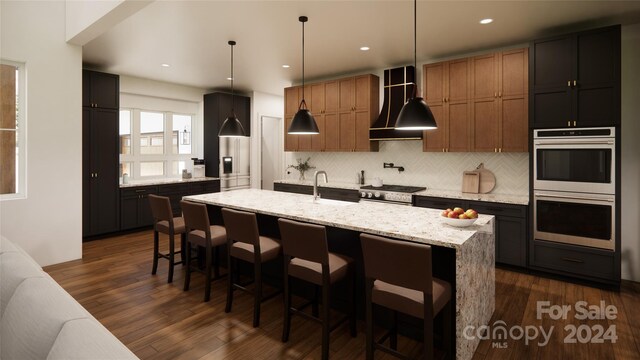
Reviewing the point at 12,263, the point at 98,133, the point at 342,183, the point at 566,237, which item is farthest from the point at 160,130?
the point at 566,237

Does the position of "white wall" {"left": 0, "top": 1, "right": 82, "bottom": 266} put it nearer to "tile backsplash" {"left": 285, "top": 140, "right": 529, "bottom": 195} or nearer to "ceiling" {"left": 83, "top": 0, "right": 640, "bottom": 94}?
"ceiling" {"left": 83, "top": 0, "right": 640, "bottom": 94}

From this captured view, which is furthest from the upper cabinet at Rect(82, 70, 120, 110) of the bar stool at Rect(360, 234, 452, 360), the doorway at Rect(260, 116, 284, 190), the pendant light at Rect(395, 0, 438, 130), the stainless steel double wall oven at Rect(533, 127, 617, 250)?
the stainless steel double wall oven at Rect(533, 127, 617, 250)

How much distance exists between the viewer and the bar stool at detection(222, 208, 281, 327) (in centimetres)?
279

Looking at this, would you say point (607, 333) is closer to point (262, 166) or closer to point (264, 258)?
point (264, 258)

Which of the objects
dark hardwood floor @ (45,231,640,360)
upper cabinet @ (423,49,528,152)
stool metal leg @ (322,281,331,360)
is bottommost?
dark hardwood floor @ (45,231,640,360)

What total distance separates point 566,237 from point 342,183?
3350mm

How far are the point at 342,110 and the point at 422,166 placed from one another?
1.63 m

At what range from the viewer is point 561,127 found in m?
3.76

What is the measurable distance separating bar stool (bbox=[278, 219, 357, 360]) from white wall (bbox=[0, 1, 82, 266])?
3.24 meters

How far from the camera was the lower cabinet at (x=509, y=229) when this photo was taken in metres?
4.02

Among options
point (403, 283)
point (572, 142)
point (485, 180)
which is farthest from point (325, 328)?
point (485, 180)

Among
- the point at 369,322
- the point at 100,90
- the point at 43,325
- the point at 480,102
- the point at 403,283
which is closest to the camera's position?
the point at 43,325

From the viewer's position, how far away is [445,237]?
7.12 ft

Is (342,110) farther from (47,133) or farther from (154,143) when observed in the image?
(47,133)
